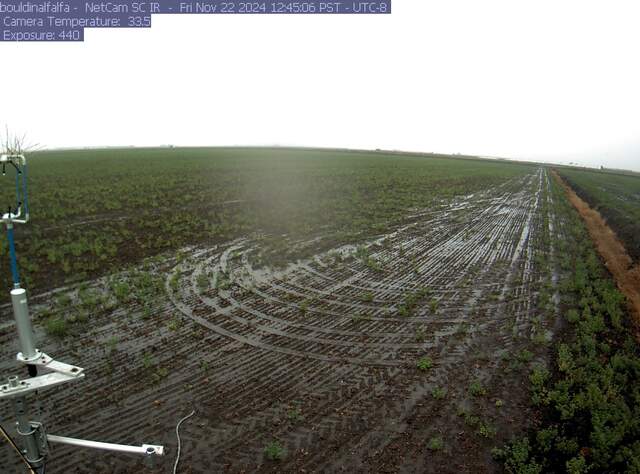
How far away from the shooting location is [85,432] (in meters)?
5.63

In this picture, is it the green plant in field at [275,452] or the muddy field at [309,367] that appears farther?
the muddy field at [309,367]

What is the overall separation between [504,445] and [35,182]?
40.0 meters

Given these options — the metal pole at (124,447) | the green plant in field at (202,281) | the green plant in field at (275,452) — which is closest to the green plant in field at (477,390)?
the green plant in field at (275,452)

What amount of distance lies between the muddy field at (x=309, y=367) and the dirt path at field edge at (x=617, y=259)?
226cm

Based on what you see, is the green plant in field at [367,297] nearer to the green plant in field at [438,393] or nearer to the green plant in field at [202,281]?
the green plant in field at [438,393]

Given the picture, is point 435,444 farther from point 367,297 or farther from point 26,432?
point 367,297

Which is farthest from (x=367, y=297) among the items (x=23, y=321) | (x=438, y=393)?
(x=23, y=321)

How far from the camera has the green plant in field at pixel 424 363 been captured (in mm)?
7430

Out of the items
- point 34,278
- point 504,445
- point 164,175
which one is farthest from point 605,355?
point 164,175

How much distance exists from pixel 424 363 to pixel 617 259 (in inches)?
519

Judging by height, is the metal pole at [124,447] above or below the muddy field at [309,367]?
above

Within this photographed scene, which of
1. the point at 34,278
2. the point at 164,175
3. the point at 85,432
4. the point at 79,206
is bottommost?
the point at 85,432

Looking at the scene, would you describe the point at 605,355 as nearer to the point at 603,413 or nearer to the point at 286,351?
the point at 603,413

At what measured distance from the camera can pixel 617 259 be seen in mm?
15516
